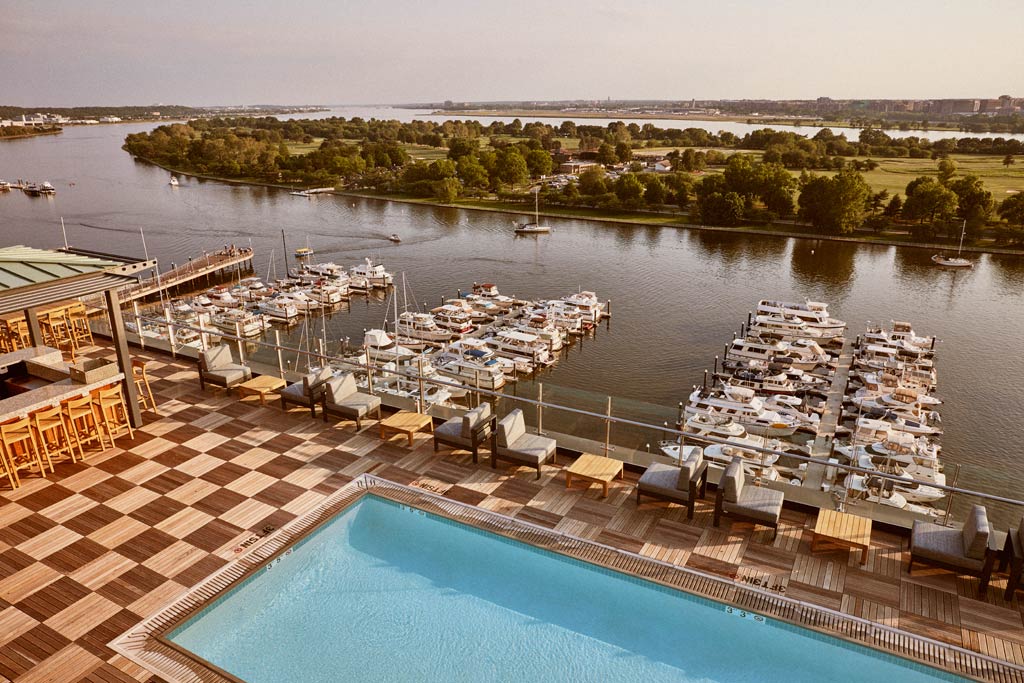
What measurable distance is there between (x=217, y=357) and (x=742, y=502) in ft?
25.3

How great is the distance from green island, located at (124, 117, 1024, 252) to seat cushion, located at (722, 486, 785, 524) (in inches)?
2147

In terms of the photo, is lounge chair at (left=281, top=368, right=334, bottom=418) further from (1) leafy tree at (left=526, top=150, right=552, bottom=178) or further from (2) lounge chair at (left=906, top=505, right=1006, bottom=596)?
(1) leafy tree at (left=526, top=150, right=552, bottom=178)

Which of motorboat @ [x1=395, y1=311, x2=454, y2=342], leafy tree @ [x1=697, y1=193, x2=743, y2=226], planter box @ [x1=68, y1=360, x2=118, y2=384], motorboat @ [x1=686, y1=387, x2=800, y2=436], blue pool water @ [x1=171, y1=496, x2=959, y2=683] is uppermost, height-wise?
planter box @ [x1=68, y1=360, x2=118, y2=384]

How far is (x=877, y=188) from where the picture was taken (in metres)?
70.5

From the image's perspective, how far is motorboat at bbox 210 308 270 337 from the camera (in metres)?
33.4

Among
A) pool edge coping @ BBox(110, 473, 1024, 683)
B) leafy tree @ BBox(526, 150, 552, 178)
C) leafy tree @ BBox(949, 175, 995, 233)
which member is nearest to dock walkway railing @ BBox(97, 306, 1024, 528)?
pool edge coping @ BBox(110, 473, 1024, 683)

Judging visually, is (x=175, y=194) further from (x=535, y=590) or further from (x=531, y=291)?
(x=535, y=590)

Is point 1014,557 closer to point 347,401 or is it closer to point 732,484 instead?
point 732,484

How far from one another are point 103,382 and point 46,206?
8659cm

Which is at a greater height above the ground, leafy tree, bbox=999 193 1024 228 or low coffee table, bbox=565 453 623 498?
low coffee table, bbox=565 453 623 498

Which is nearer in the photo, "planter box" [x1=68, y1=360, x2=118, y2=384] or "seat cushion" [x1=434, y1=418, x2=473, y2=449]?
"seat cushion" [x1=434, y1=418, x2=473, y2=449]

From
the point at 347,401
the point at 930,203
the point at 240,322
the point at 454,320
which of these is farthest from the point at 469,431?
the point at 930,203

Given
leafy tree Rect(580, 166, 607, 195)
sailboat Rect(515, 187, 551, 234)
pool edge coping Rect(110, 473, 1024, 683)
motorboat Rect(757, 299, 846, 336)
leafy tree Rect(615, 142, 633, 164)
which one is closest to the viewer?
pool edge coping Rect(110, 473, 1024, 683)

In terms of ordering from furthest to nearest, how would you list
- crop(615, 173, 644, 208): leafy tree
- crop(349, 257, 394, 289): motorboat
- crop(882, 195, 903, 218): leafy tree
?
crop(615, 173, 644, 208): leafy tree < crop(882, 195, 903, 218): leafy tree < crop(349, 257, 394, 289): motorboat
